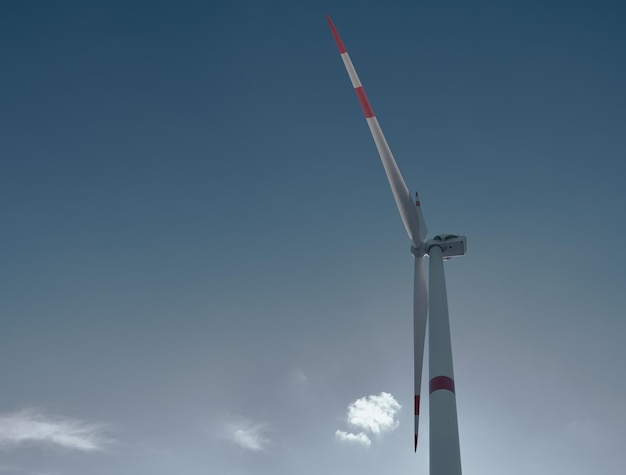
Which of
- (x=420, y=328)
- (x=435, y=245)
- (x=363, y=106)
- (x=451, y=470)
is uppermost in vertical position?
(x=363, y=106)

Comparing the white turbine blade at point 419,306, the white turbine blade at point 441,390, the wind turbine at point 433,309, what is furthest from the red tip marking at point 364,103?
the white turbine blade at point 441,390

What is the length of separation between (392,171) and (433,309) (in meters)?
9.88

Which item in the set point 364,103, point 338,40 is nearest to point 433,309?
point 364,103

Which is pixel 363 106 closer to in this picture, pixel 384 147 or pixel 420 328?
pixel 384 147

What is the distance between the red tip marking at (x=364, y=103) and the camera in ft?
117

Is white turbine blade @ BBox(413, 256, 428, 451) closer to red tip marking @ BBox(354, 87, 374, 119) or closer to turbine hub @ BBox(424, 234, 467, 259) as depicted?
turbine hub @ BBox(424, 234, 467, 259)

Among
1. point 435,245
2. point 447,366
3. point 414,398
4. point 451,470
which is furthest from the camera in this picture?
point 435,245

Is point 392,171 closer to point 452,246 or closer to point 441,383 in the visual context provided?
point 452,246

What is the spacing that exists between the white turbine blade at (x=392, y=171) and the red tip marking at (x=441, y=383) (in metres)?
11.6

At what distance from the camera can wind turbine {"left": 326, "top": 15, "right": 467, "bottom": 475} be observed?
24719mm

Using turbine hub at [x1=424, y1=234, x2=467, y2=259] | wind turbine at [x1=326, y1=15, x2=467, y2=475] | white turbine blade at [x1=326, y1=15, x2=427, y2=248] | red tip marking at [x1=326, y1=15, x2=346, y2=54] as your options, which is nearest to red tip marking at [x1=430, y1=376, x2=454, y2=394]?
wind turbine at [x1=326, y1=15, x2=467, y2=475]

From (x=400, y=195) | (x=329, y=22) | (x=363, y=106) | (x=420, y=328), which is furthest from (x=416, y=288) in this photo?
(x=329, y=22)

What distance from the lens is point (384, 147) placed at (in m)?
35.8

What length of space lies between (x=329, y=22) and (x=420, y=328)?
20.3m
